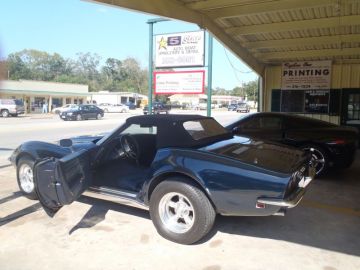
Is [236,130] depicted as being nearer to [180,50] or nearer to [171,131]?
[171,131]

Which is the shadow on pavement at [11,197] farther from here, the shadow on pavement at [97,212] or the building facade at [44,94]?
the building facade at [44,94]

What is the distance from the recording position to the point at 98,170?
5059 mm

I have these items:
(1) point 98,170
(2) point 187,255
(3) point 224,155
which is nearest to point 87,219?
(1) point 98,170

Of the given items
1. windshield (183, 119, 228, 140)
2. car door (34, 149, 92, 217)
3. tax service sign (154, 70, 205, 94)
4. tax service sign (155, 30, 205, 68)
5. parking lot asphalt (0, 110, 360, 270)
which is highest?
tax service sign (155, 30, 205, 68)

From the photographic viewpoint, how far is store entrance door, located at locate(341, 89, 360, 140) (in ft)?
44.5

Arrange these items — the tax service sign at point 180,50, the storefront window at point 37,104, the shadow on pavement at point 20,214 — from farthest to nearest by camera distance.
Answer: the storefront window at point 37,104 < the tax service sign at point 180,50 < the shadow on pavement at point 20,214

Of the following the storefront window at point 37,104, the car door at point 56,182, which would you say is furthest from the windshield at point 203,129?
the storefront window at point 37,104

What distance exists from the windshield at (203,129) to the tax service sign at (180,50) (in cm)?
621

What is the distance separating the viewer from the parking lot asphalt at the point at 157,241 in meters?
3.74

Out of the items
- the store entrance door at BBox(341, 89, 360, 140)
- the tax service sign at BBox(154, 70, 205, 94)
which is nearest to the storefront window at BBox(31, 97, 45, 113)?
the tax service sign at BBox(154, 70, 205, 94)

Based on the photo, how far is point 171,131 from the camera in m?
4.54

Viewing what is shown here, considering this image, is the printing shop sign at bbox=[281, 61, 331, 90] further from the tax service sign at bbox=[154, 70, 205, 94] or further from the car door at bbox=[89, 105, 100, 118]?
the car door at bbox=[89, 105, 100, 118]

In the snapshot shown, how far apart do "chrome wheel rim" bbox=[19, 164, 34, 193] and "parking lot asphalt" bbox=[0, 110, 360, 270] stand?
21 cm

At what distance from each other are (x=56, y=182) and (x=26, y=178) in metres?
1.89
